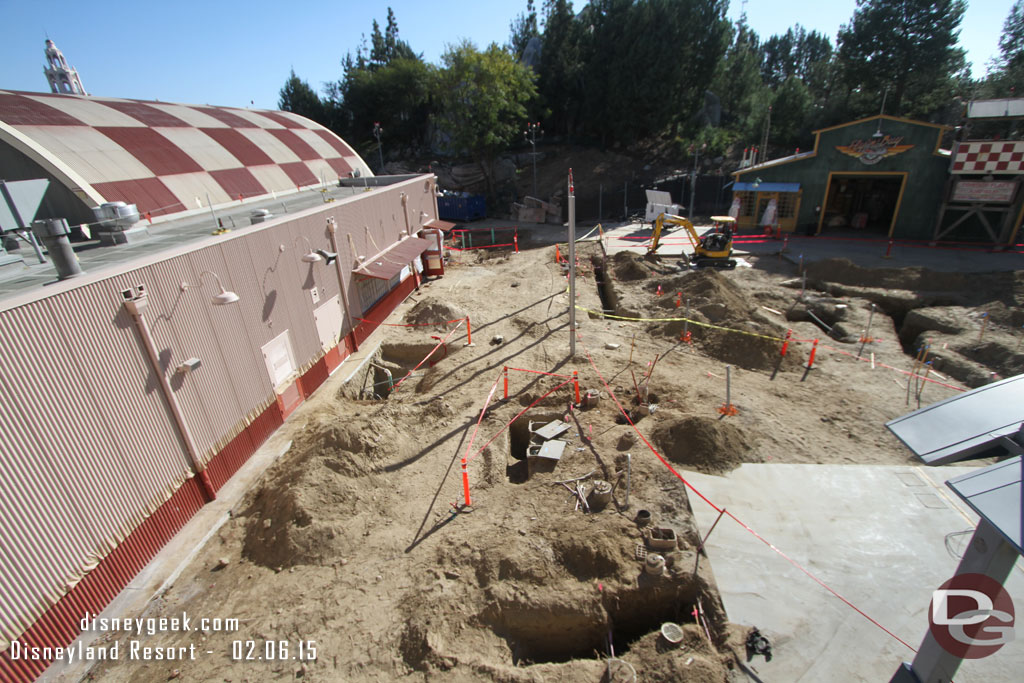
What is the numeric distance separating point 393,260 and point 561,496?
12330 millimetres

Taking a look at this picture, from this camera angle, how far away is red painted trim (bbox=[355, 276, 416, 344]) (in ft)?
55.2

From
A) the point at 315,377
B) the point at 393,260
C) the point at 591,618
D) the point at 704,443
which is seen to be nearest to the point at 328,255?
the point at 315,377

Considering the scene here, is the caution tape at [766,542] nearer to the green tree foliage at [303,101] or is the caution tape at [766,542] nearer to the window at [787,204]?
the window at [787,204]

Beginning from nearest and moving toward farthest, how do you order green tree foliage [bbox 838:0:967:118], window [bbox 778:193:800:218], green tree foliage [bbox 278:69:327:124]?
window [bbox 778:193:800:218] < green tree foliage [bbox 838:0:967:118] < green tree foliage [bbox 278:69:327:124]

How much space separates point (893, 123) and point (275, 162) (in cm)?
2984

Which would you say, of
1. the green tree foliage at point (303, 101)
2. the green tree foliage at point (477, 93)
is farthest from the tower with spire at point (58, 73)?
the green tree foliage at point (477, 93)

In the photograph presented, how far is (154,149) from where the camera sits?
614 inches

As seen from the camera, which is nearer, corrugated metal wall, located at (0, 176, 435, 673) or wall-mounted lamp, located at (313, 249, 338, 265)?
corrugated metal wall, located at (0, 176, 435, 673)

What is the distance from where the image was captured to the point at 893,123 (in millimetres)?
24234

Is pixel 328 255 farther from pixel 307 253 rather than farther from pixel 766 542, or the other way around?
pixel 766 542

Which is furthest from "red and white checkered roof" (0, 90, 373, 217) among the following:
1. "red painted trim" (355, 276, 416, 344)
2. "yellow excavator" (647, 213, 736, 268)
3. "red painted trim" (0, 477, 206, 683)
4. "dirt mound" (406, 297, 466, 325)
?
"yellow excavator" (647, 213, 736, 268)

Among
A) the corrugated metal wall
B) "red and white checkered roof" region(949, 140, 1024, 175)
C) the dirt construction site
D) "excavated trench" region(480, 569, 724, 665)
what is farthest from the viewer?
"red and white checkered roof" region(949, 140, 1024, 175)

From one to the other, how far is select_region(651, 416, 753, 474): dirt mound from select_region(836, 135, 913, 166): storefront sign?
23.3 metres

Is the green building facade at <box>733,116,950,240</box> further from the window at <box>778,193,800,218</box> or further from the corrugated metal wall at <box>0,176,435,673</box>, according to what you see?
the corrugated metal wall at <box>0,176,435,673</box>
